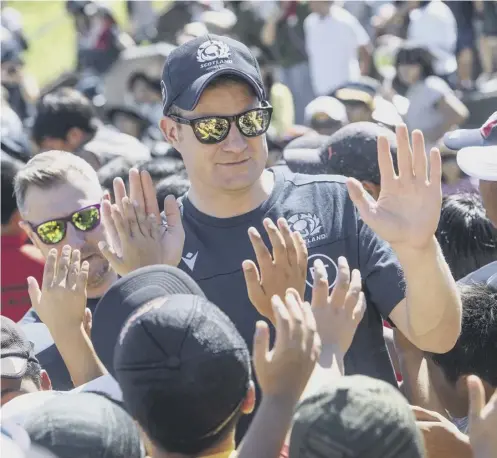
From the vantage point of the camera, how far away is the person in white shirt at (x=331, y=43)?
35.6 ft

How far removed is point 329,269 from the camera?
3273 millimetres

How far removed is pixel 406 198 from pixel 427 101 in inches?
237

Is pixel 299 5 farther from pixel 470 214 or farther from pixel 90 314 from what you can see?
pixel 90 314

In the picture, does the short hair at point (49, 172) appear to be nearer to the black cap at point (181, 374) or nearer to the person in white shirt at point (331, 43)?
the black cap at point (181, 374)

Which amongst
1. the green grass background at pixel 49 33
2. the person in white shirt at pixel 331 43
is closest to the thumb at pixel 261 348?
the person in white shirt at pixel 331 43

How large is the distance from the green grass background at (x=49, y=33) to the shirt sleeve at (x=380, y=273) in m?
13.9

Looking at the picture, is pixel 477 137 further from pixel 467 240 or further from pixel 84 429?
pixel 84 429

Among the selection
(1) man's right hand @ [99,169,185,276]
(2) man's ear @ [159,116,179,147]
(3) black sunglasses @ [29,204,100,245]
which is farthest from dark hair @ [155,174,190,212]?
(1) man's right hand @ [99,169,185,276]

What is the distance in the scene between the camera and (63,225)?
4.08 m

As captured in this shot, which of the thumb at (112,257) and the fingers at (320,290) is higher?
the thumb at (112,257)

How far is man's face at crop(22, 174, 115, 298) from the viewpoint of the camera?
4.01 metres

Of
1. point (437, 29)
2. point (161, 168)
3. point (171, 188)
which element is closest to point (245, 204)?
point (171, 188)

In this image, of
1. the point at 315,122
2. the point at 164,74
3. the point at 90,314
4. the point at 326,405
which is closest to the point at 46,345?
the point at 90,314

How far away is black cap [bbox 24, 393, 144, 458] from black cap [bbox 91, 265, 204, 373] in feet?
1.04
